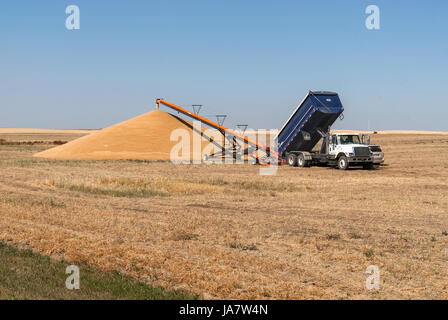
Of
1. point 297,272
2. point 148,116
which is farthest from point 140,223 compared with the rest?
point 148,116

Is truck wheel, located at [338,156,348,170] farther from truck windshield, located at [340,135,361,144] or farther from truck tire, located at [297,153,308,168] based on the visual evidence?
truck tire, located at [297,153,308,168]

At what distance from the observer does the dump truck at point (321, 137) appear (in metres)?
31.0

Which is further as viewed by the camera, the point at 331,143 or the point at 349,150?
the point at 331,143

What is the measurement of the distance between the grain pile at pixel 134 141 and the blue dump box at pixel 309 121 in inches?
478

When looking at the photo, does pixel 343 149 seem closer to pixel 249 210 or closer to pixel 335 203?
pixel 335 203

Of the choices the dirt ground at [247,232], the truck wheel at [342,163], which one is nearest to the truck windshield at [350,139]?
the truck wheel at [342,163]

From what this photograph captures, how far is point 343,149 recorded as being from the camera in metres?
32.1

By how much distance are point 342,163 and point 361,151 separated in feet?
4.59

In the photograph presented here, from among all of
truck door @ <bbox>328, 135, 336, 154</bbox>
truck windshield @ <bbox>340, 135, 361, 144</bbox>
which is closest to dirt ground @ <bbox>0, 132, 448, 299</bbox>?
truck windshield @ <bbox>340, 135, 361, 144</bbox>

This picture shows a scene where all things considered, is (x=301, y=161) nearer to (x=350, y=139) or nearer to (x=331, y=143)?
(x=331, y=143)

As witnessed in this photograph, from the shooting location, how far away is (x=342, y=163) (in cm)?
3206

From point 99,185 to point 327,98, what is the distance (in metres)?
15.4

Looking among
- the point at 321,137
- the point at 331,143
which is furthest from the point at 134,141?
the point at 331,143

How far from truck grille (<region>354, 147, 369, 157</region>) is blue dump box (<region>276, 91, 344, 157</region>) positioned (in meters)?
2.42
